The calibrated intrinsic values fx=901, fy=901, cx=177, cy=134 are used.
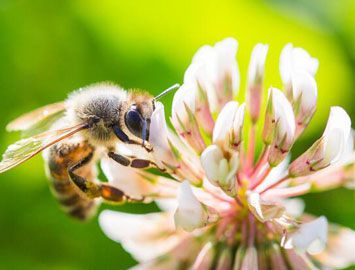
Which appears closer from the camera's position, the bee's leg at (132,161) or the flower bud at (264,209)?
the flower bud at (264,209)

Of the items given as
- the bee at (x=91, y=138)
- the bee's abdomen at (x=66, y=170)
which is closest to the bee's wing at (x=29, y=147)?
the bee at (x=91, y=138)

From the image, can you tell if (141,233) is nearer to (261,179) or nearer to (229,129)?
(261,179)

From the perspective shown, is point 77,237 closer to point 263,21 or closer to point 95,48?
point 95,48

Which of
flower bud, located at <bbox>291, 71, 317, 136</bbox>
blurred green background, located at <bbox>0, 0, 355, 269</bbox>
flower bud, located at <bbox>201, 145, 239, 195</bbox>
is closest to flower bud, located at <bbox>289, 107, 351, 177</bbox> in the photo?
flower bud, located at <bbox>291, 71, 317, 136</bbox>

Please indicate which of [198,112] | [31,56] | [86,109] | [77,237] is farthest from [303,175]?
[31,56]

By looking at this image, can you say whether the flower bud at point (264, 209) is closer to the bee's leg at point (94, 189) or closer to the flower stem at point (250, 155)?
the flower stem at point (250, 155)
